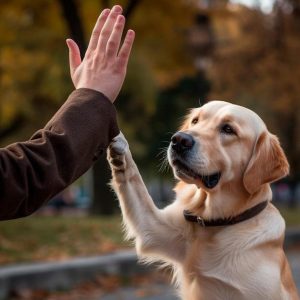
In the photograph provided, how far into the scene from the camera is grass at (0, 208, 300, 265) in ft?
30.9

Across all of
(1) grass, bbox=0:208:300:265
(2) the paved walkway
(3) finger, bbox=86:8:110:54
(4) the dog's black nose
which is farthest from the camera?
(1) grass, bbox=0:208:300:265

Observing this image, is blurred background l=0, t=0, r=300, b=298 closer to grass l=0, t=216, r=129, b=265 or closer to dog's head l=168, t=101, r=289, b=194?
grass l=0, t=216, r=129, b=265

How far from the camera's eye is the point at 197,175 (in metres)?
3.61

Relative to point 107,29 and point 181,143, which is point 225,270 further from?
point 107,29

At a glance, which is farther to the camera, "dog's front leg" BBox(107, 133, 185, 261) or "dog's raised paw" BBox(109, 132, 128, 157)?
"dog's front leg" BBox(107, 133, 185, 261)

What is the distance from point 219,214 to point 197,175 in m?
0.36

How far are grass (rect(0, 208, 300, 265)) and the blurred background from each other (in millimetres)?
17

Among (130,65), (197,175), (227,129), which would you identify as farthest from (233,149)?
(130,65)

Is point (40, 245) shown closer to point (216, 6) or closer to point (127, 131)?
point (216, 6)

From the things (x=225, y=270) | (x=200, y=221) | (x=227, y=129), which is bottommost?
(x=225, y=270)

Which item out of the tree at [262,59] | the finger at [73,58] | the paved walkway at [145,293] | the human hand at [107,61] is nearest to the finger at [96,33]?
the human hand at [107,61]

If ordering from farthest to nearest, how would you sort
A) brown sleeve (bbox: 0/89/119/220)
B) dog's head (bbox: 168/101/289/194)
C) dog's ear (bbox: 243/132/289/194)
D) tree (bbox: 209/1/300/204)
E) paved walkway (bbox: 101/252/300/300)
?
1. tree (bbox: 209/1/300/204)
2. paved walkway (bbox: 101/252/300/300)
3. dog's ear (bbox: 243/132/289/194)
4. dog's head (bbox: 168/101/289/194)
5. brown sleeve (bbox: 0/89/119/220)

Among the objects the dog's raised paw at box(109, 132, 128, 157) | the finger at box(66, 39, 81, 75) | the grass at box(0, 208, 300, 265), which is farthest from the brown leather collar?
the grass at box(0, 208, 300, 265)

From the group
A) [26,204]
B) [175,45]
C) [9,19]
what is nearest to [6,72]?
[9,19]
